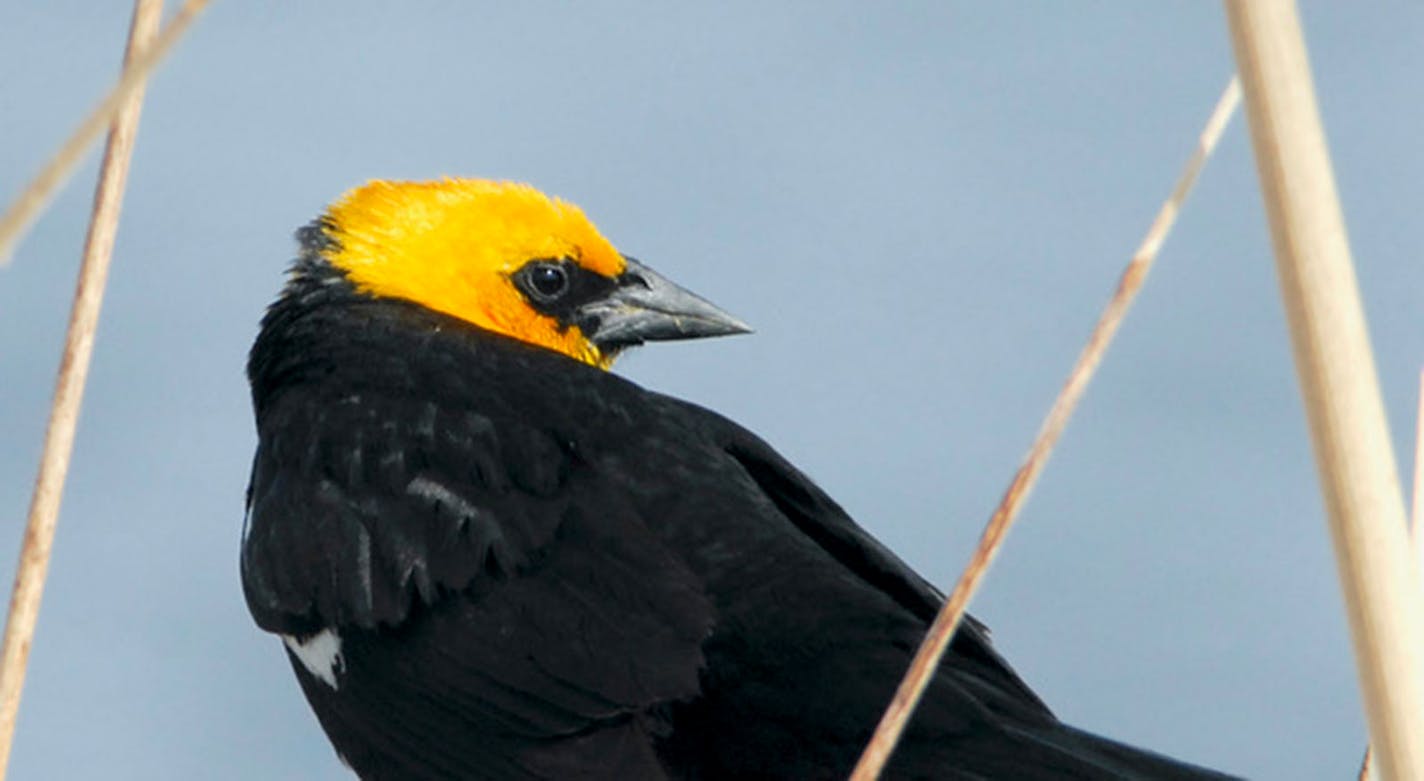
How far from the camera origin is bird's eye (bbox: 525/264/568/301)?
387 cm

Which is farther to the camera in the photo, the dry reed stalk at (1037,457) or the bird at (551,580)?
the bird at (551,580)

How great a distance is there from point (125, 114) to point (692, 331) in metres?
2.09

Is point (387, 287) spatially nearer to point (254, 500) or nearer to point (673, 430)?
point (254, 500)

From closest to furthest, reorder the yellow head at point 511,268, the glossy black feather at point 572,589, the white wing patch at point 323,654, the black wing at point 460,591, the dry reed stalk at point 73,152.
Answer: the dry reed stalk at point 73,152
the glossy black feather at point 572,589
the black wing at point 460,591
the white wing patch at point 323,654
the yellow head at point 511,268

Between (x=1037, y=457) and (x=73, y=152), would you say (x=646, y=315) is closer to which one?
(x=1037, y=457)

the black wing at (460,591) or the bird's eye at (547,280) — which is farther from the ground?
the bird's eye at (547,280)

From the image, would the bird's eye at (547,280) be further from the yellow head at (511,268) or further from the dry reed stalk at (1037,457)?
the dry reed stalk at (1037,457)

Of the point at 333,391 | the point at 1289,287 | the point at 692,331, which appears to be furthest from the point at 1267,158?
the point at 692,331

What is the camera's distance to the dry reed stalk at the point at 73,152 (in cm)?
106

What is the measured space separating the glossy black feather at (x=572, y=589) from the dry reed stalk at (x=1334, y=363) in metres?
0.92

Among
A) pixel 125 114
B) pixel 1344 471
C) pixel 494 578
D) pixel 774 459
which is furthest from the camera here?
pixel 774 459

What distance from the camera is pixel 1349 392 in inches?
44.1

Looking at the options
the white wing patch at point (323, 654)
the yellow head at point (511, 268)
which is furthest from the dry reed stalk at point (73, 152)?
the yellow head at point (511, 268)

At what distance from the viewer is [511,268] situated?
12.6 feet
